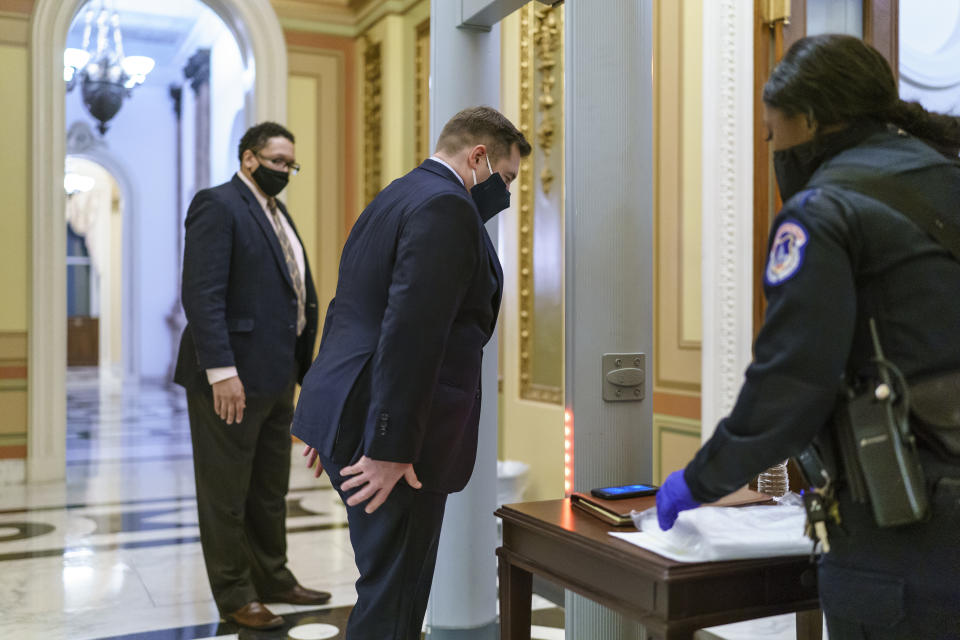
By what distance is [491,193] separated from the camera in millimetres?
2016

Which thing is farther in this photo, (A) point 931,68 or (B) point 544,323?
(B) point 544,323

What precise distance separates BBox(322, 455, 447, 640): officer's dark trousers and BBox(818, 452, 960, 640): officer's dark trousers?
0.87 m

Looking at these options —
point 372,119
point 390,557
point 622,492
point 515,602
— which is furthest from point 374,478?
point 372,119

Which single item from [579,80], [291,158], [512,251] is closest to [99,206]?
[512,251]

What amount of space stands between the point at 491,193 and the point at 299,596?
187 centimetres

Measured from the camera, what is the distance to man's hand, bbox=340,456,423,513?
70.0 inches

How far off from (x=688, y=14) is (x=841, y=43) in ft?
8.61

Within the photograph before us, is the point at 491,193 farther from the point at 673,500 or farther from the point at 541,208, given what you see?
the point at 541,208

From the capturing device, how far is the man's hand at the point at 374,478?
70.0 inches

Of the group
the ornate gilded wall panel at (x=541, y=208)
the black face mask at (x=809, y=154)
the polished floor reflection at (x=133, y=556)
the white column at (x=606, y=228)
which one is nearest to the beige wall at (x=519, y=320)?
the ornate gilded wall panel at (x=541, y=208)

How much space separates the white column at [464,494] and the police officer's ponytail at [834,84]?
1.70m

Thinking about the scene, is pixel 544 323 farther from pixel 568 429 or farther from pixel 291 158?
pixel 568 429

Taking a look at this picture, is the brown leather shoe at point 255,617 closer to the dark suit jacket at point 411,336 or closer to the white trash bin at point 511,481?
the dark suit jacket at point 411,336

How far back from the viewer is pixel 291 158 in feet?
10.5
